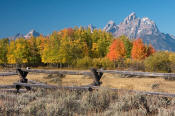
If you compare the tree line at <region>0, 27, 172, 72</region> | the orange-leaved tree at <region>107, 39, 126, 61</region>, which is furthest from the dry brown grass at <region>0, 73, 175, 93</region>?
the orange-leaved tree at <region>107, 39, 126, 61</region>

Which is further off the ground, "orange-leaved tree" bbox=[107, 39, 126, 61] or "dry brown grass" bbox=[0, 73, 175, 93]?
"orange-leaved tree" bbox=[107, 39, 126, 61]

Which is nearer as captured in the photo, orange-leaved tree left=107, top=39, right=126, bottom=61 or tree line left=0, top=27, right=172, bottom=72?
orange-leaved tree left=107, top=39, right=126, bottom=61

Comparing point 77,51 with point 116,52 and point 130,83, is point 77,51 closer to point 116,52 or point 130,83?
point 116,52

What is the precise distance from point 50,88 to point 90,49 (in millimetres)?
53411

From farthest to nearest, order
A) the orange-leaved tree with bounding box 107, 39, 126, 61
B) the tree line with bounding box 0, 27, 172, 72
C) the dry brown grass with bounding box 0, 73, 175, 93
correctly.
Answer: the tree line with bounding box 0, 27, 172, 72, the orange-leaved tree with bounding box 107, 39, 126, 61, the dry brown grass with bounding box 0, 73, 175, 93

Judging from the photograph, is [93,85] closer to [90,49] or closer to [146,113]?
[146,113]

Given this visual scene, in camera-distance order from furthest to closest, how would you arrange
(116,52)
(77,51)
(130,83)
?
(77,51) < (116,52) < (130,83)

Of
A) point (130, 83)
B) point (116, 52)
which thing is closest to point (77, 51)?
point (116, 52)

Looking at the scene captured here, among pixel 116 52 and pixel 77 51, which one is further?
pixel 77 51

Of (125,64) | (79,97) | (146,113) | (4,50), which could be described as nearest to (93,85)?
(79,97)

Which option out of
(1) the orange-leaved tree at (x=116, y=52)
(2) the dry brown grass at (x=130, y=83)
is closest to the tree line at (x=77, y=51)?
(1) the orange-leaved tree at (x=116, y=52)

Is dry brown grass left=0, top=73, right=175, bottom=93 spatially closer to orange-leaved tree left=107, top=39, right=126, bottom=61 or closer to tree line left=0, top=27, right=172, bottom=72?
tree line left=0, top=27, right=172, bottom=72

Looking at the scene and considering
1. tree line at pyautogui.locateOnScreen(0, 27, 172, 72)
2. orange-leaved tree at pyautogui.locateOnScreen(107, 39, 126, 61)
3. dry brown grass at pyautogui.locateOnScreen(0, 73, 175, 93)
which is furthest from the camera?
tree line at pyautogui.locateOnScreen(0, 27, 172, 72)

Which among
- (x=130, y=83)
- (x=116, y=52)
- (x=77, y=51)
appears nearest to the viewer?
(x=130, y=83)
